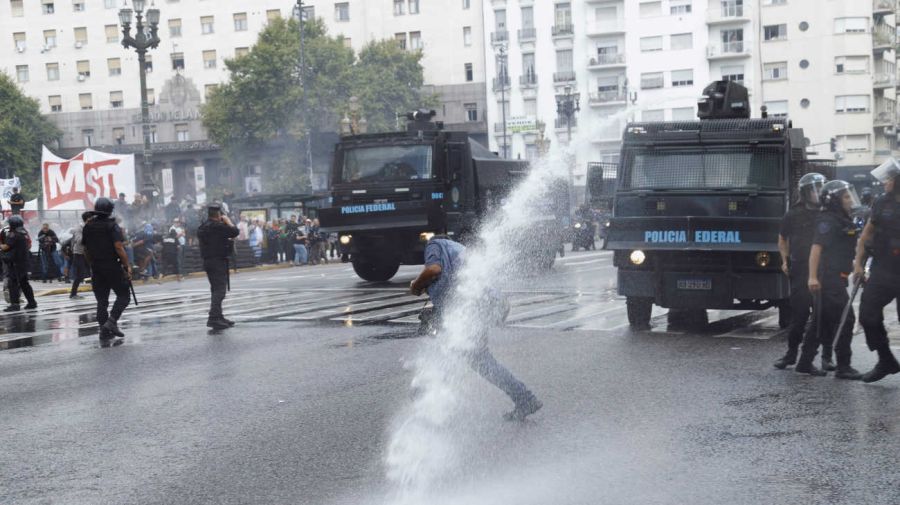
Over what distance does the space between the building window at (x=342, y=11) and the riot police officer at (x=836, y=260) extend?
75.5m

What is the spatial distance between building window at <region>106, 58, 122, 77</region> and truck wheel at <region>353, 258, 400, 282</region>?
67134mm

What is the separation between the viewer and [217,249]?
15453 millimetres

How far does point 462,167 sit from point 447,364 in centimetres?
1396

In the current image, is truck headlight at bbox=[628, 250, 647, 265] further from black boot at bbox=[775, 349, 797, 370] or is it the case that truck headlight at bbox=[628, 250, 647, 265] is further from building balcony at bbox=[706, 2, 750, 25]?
building balcony at bbox=[706, 2, 750, 25]

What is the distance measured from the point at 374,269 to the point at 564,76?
57.9 metres

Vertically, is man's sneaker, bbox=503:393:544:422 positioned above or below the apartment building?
below

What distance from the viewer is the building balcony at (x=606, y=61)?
78.1 metres

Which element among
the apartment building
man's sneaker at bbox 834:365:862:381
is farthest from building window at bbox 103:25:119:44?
man's sneaker at bbox 834:365:862:381

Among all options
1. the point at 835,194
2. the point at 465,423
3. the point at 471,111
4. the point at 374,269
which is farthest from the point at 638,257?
the point at 471,111

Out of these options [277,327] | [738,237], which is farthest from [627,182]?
[277,327]

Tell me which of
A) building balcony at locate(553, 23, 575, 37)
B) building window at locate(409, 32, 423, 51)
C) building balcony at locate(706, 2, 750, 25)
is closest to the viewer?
building balcony at locate(706, 2, 750, 25)

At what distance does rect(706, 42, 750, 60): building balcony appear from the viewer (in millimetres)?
76062

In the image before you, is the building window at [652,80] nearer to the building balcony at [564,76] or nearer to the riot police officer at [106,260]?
the building balcony at [564,76]

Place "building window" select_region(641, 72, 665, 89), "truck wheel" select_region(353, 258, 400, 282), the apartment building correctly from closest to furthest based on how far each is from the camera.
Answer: "truck wheel" select_region(353, 258, 400, 282)
the apartment building
"building window" select_region(641, 72, 665, 89)
